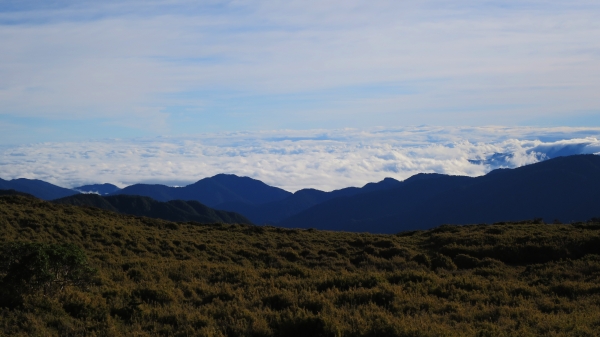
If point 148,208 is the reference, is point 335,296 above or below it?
above

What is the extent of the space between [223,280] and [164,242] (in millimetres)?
13643

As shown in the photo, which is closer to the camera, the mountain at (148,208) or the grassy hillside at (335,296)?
the grassy hillside at (335,296)

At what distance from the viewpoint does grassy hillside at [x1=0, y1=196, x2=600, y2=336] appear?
33.2ft

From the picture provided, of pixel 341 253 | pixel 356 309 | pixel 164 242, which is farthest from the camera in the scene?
pixel 164 242

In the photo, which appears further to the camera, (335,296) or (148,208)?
(148,208)

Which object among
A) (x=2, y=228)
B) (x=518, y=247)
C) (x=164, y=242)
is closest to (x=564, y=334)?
(x=518, y=247)

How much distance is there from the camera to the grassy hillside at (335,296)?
1012 centimetres

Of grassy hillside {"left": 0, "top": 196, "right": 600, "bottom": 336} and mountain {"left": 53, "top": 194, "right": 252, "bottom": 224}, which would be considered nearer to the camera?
grassy hillside {"left": 0, "top": 196, "right": 600, "bottom": 336}

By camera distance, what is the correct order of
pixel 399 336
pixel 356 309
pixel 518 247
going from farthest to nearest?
pixel 518 247, pixel 356 309, pixel 399 336

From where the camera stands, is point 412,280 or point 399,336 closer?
point 399,336

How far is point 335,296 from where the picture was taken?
12906mm

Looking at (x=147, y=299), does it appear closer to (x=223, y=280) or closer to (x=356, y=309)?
(x=223, y=280)

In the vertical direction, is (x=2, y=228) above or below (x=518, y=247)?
above

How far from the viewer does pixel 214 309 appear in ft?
38.4
